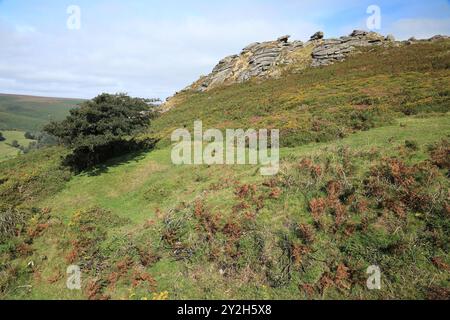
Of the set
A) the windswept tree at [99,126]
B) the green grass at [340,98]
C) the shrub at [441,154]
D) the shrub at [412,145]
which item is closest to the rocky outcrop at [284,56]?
the green grass at [340,98]

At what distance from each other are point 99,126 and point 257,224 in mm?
15456

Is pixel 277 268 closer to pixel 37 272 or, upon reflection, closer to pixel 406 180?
pixel 406 180

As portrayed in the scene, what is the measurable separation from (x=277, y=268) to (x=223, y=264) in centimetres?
186

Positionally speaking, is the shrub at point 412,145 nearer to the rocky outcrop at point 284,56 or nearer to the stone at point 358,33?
the rocky outcrop at point 284,56

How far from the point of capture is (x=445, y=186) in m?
11.0

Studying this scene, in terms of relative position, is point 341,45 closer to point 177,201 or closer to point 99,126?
point 99,126

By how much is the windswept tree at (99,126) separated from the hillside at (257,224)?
247 centimetres

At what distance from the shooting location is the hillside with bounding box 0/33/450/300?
917 centimetres

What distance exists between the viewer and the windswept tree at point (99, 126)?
69.7 ft

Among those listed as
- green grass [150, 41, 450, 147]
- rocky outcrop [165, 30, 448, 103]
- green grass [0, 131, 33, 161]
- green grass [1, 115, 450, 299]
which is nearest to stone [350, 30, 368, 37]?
rocky outcrop [165, 30, 448, 103]

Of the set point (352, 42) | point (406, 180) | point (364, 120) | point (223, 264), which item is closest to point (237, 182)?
point (223, 264)

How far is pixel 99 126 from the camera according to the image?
21.5m
